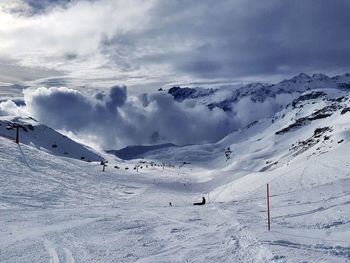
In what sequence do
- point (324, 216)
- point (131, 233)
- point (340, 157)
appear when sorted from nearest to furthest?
point (131, 233) < point (324, 216) < point (340, 157)

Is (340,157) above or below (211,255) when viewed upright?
above

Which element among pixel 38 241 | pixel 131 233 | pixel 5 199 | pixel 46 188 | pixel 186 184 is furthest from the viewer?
pixel 186 184

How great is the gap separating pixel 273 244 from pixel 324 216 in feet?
21.8

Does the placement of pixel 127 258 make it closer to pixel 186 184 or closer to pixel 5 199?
pixel 5 199

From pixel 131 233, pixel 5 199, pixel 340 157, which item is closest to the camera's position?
pixel 131 233

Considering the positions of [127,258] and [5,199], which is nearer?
[127,258]

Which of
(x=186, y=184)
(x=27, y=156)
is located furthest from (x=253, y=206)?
(x=186, y=184)

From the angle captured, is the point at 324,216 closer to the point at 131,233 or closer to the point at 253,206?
the point at 253,206

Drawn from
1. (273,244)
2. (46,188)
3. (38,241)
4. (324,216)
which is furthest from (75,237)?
(46,188)

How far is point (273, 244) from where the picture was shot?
16594 millimetres

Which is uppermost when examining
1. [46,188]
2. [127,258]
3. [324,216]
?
[46,188]

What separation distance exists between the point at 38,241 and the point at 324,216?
546 inches

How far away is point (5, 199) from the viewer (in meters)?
31.6

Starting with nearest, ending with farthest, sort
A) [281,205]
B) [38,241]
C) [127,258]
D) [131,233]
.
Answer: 1. [127,258]
2. [38,241]
3. [131,233]
4. [281,205]
